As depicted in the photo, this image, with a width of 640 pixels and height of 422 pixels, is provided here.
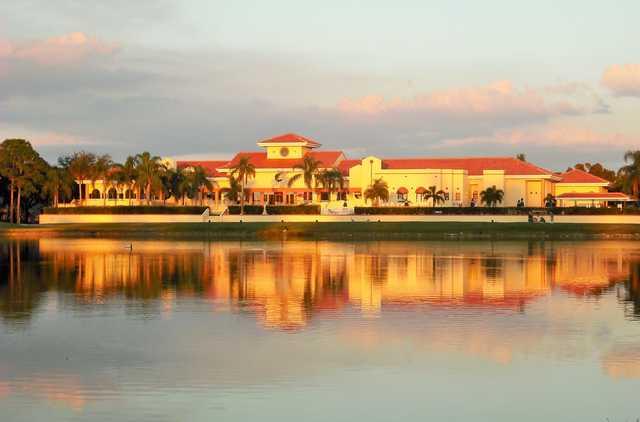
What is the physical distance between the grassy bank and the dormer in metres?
28.5

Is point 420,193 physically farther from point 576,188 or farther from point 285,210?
point 576,188

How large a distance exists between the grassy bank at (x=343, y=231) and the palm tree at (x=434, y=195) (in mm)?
16059

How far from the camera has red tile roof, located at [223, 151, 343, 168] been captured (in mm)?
118938

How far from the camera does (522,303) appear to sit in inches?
1155

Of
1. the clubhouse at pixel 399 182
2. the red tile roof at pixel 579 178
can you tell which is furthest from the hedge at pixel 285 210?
the red tile roof at pixel 579 178

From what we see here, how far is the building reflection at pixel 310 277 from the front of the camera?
29312mm

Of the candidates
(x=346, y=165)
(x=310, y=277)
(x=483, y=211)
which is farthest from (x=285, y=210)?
(x=310, y=277)

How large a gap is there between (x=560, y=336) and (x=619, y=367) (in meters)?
3.74

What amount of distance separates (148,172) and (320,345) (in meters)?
91.4

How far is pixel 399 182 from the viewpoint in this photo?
112750 mm

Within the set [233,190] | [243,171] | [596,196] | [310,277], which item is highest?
[243,171]

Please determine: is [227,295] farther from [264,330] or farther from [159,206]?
[159,206]

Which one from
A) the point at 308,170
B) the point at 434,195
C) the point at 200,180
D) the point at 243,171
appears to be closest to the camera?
the point at 434,195

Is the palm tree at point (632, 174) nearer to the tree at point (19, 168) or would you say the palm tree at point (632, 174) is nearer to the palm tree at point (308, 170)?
the palm tree at point (308, 170)
